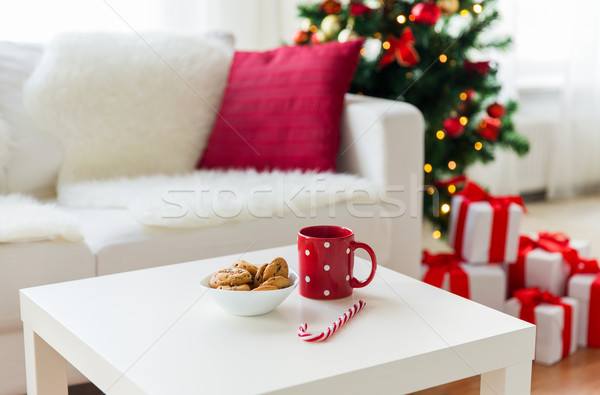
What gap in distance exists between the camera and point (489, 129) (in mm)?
2248

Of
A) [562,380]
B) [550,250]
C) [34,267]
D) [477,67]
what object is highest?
[477,67]

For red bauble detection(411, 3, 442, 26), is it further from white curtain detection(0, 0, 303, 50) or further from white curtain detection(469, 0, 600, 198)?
white curtain detection(469, 0, 600, 198)

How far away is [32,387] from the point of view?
1.11 m

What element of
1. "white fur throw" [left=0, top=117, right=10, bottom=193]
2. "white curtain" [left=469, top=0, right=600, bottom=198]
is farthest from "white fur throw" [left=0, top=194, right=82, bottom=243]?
"white curtain" [left=469, top=0, right=600, bottom=198]

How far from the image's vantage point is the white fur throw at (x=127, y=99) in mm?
1830

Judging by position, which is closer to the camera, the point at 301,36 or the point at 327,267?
the point at 327,267

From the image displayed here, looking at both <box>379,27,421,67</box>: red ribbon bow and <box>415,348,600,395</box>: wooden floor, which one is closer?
<box>415,348,600,395</box>: wooden floor

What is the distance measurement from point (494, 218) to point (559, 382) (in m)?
A: 0.48

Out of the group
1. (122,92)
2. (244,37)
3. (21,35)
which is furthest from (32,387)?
(244,37)

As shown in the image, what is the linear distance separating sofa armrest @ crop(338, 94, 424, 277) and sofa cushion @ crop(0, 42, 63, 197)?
0.78 metres

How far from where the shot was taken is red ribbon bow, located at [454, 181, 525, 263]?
6.27 feet

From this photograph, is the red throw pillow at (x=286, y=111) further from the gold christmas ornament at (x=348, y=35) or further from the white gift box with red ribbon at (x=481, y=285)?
the white gift box with red ribbon at (x=481, y=285)

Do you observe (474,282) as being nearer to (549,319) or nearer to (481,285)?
(481,285)

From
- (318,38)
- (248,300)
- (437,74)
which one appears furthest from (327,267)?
(318,38)
